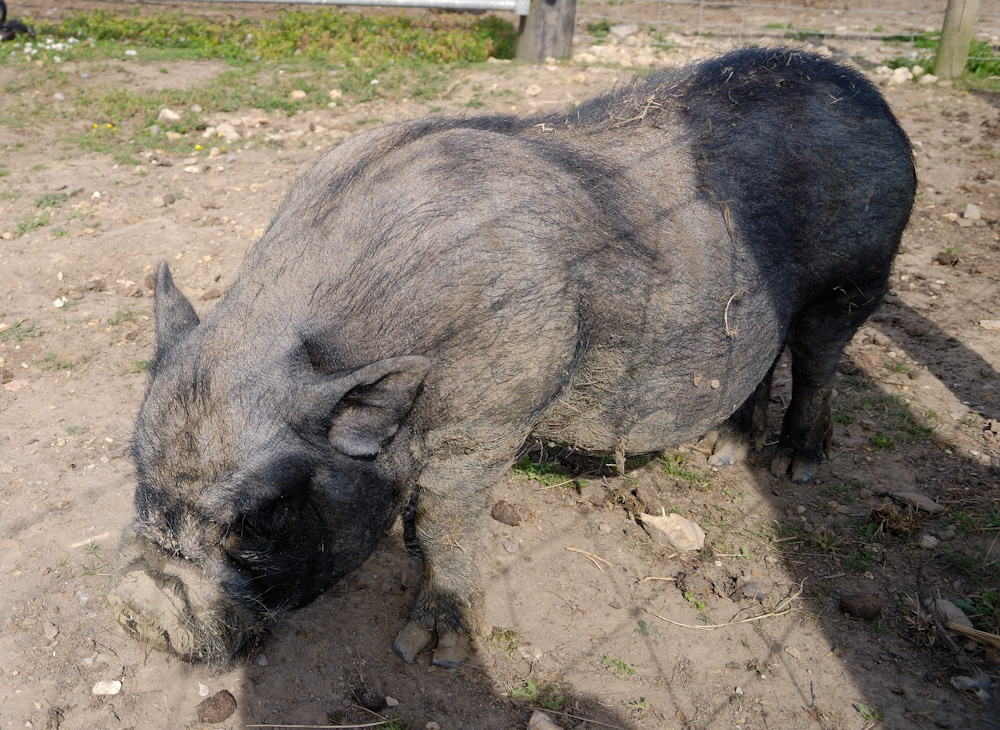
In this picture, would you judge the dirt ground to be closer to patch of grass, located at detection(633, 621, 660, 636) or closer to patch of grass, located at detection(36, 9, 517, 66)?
patch of grass, located at detection(633, 621, 660, 636)

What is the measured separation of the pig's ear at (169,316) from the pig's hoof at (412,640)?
1.53m

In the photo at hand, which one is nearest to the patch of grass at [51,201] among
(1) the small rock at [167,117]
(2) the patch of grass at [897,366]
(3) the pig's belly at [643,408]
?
(1) the small rock at [167,117]

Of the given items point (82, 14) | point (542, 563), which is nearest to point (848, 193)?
point (542, 563)

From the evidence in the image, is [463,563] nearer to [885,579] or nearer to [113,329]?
[885,579]

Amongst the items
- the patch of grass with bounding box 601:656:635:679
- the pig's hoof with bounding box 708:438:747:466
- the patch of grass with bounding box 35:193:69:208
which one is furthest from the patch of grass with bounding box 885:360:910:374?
the patch of grass with bounding box 35:193:69:208

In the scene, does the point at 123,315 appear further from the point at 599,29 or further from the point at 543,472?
the point at 599,29

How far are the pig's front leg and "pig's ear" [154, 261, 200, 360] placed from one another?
3.35 feet

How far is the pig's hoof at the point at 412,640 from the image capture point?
354 centimetres

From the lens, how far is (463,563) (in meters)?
3.55

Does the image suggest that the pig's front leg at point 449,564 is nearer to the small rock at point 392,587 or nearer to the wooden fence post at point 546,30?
the small rock at point 392,587

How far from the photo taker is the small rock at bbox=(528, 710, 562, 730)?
318 centimetres

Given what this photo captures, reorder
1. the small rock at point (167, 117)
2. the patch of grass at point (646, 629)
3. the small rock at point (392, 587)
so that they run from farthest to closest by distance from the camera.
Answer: the small rock at point (167, 117) < the small rock at point (392, 587) < the patch of grass at point (646, 629)

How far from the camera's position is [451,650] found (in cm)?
356

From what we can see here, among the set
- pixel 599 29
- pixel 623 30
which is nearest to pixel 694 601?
pixel 623 30
